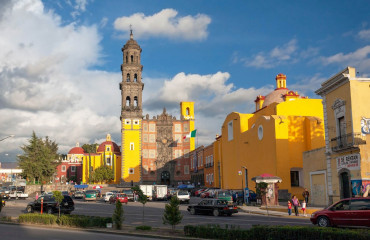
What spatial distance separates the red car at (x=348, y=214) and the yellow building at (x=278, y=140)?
24.4 metres

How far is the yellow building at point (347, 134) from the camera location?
2748cm

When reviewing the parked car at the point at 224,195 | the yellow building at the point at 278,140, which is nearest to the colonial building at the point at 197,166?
the yellow building at the point at 278,140

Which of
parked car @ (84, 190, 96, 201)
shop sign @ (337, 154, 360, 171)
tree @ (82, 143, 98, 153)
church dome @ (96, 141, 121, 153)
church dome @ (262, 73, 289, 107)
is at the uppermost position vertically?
church dome @ (262, 73, 289, 107)

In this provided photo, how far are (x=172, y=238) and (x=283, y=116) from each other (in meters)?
30.1

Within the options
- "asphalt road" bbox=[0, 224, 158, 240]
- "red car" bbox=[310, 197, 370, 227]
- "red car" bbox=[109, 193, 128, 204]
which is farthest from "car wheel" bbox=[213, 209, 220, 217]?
"red car" bbox=[109, 193, 128, 204]

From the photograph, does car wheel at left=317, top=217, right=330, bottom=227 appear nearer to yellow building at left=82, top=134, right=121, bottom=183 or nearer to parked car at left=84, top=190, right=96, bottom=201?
parked car at left=84, top=190, right=96, bottom=201

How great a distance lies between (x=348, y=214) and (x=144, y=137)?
258 ft

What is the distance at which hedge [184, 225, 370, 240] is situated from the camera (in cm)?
1299

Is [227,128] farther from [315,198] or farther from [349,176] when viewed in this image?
[349,176]

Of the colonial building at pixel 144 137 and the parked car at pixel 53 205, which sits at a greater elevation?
the colonial building at pixel 144 137

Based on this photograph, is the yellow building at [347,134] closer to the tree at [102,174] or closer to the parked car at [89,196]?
the parked car at [89,196]

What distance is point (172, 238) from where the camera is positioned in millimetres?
16000

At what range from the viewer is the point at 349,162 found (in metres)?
28.7

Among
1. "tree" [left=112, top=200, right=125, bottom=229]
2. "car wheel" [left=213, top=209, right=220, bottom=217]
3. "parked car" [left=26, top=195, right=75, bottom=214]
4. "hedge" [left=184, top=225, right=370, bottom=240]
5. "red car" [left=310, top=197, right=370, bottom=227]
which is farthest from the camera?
"parked car" [left=26, top=195, right=75, bottom=214]
